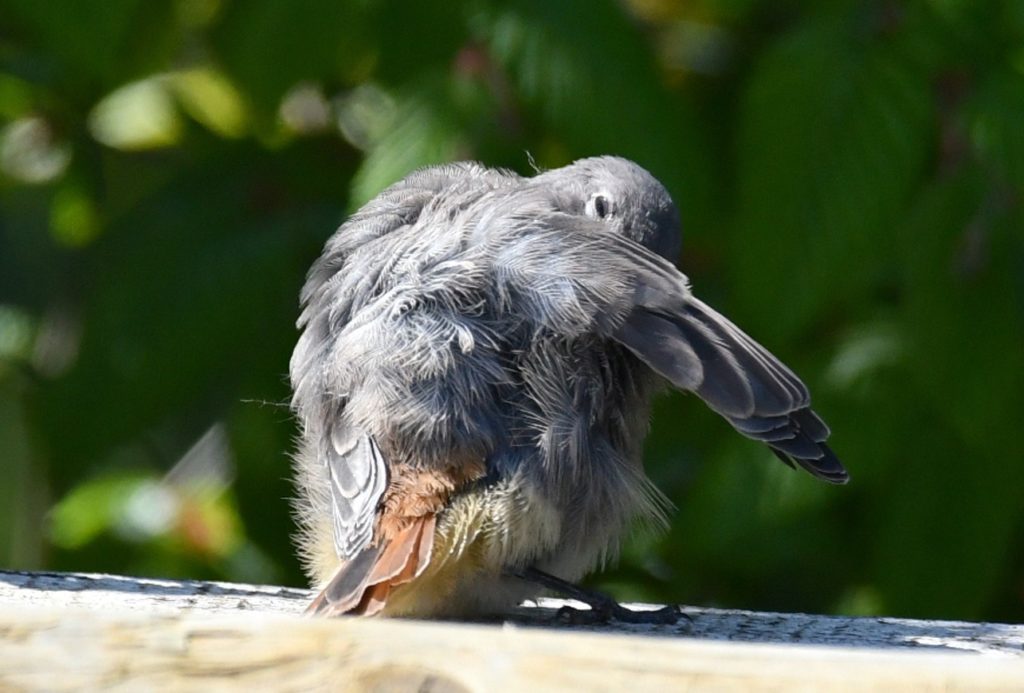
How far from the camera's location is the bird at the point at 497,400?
2.34 meters

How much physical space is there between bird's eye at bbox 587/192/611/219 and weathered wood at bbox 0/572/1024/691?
148cm

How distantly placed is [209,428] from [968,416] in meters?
2.09

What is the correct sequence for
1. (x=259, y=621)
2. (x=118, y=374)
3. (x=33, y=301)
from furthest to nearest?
(x=33, y=301) → (x=118, y=374) → (x=259, y=621)

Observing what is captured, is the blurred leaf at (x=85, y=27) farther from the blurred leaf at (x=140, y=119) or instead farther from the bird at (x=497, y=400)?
the bird at (x=497, y=400)

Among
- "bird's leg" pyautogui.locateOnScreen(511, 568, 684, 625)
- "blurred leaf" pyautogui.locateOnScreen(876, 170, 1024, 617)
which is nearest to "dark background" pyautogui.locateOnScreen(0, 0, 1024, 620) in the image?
"blurred leaf" pyautogui.locateOnScreen(876, 170, 1024, 617)

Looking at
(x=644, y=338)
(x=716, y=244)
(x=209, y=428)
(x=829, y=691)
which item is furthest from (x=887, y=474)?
(x=829, y=691)

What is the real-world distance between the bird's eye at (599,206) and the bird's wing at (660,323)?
343 millimetres

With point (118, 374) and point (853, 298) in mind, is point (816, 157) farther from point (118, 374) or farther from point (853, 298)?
point (118, 374)

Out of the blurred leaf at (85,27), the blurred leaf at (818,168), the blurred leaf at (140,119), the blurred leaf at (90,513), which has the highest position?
the blurred leaf at (140,119)

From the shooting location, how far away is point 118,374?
13.0 ft

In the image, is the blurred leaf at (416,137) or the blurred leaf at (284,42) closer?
the blurred leaf at (284,42)

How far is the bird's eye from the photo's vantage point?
9.97 feet

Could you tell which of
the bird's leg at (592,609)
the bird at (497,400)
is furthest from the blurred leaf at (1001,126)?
the bird's leg at (592,609)

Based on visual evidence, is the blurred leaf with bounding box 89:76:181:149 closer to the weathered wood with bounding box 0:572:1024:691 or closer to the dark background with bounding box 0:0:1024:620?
the dark background with bounding box 0:0:1024:620
